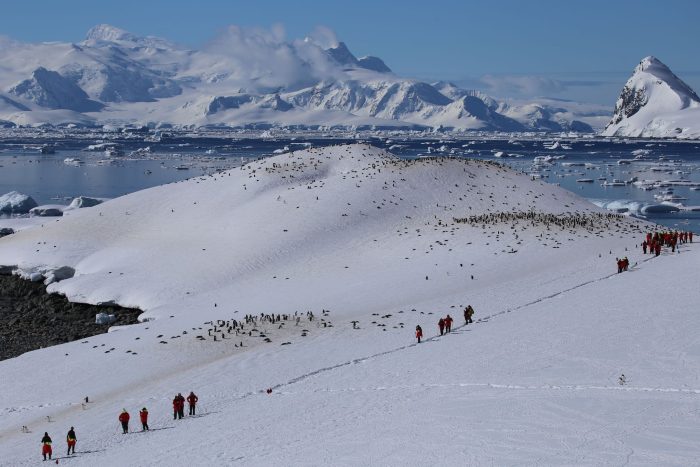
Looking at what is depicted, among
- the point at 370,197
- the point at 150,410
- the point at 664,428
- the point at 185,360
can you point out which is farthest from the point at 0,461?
the point at 370,197

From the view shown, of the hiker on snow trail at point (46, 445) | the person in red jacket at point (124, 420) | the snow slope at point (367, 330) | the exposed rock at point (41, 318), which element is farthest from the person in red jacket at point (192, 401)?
the exposed rock at point (41, 318)

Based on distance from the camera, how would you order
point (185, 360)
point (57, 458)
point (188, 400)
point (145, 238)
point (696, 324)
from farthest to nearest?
point (145, 238) → point (185, 360) → point (696, 324) → point (188, 400) → point (57, 458)

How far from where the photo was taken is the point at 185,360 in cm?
3173

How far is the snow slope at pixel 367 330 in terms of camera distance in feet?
66.7

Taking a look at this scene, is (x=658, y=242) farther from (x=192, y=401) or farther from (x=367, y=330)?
(x=192, y=401)

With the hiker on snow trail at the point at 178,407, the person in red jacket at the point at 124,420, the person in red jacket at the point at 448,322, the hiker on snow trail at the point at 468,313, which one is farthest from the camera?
the hiker on snow trail at the point at 468,313

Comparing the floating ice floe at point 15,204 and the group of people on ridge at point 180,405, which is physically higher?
the floating ice floe at point 15,204

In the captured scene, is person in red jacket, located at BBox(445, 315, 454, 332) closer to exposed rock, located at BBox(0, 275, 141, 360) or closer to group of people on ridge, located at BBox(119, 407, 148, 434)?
group of people on ridge, located at BBox(119, 407, 148, 434)

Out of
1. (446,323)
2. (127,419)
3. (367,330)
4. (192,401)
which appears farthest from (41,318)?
(446,323)

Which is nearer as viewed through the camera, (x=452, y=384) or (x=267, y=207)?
(x=452, y=384)

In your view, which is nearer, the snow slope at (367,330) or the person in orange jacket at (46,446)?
the snow slope at (367,330)

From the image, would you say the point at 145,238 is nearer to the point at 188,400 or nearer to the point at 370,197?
the point at 370,197

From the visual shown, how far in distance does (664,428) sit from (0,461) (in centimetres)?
1667

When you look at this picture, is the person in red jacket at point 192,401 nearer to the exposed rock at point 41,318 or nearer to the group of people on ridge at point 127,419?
the group of people on ridge at point 127,419
